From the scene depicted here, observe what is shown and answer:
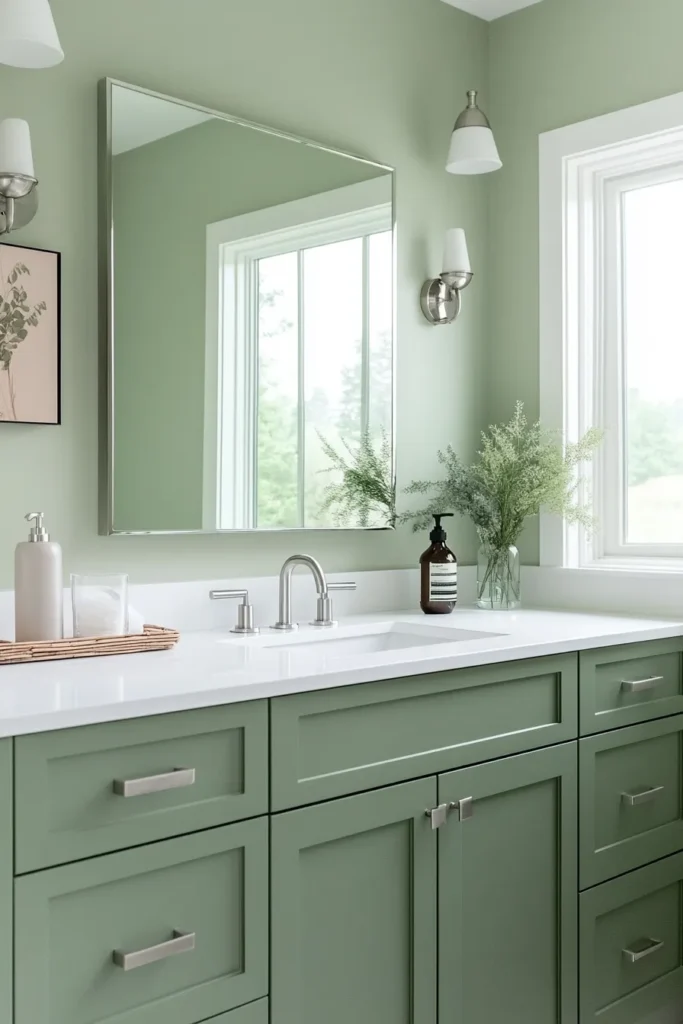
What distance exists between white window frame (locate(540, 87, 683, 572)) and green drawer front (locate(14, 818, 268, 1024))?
1511mm

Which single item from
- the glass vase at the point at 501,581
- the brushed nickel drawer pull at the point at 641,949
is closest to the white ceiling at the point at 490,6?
the glass vase at the point at 501,581

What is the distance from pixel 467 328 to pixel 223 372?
0.89 meters

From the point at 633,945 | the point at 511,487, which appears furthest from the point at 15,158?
the point at 633,945

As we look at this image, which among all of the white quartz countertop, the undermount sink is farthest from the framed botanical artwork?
the undermount sink

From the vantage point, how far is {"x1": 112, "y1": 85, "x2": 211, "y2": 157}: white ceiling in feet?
6.90

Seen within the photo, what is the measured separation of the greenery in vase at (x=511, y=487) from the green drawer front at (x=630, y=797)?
627 millimetres

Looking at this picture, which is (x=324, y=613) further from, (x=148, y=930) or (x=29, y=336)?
(x=148, y=930)

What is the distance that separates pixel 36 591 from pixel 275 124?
4.10ft

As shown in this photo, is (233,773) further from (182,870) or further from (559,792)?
(559,792)

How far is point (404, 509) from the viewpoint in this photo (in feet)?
8.87

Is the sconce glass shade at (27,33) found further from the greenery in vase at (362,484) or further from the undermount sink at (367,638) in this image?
the undermount sink at (367,638)

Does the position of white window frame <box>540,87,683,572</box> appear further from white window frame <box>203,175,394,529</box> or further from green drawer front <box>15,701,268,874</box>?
green drawer front <box>15,701,268,874</box>

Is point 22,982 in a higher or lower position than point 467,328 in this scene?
lower

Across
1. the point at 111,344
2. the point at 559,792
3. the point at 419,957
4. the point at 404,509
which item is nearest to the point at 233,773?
the point at 419,957
